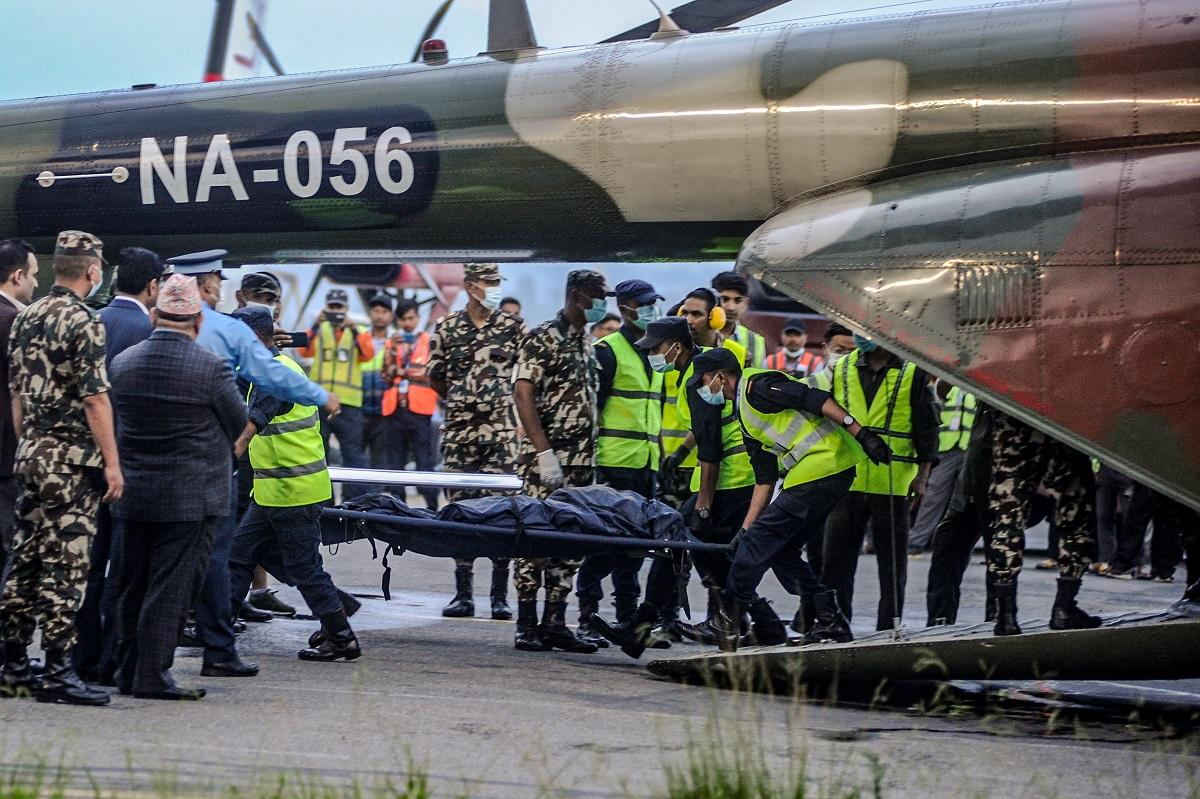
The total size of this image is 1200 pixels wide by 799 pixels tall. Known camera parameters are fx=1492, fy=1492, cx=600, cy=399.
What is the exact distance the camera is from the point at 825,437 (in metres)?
7.38

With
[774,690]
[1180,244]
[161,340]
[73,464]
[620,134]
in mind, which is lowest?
[774,690]

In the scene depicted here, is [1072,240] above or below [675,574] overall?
above

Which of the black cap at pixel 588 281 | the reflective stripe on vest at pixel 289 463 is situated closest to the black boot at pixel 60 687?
the reflective stripe on vest at pixel 289 463

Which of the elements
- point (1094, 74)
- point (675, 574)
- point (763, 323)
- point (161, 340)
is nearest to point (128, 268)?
point (161, 340)

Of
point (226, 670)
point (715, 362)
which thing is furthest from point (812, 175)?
point (226, 670)

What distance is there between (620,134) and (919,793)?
3727 millimetres

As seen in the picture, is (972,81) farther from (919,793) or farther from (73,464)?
(73,464)

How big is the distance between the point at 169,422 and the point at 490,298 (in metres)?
3.45

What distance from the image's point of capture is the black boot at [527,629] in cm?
799

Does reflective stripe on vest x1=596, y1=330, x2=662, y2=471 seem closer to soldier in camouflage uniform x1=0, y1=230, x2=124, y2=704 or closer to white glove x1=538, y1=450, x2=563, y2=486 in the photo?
white glove x1=538, y1=450, x2=563, y2=486

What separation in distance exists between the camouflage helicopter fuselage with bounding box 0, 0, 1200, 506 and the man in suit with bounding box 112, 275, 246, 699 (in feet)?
6.15

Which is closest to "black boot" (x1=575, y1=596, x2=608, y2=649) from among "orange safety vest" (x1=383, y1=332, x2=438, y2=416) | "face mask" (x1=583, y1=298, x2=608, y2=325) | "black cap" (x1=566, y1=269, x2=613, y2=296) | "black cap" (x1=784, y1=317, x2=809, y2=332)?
"face mask" (x1=583, y1=298, x2=608, y2=325)

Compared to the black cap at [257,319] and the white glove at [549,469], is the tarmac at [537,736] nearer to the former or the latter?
the white glove at [549,469]

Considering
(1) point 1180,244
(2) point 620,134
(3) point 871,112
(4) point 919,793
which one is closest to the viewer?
(4) point 919,793
